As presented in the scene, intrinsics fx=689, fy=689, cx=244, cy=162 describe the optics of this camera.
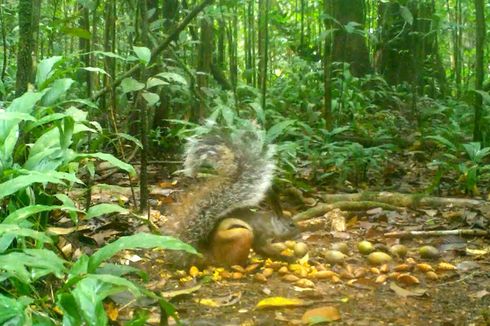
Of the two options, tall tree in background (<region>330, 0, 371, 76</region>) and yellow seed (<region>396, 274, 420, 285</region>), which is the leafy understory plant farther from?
tall tree in background (<region>330, 0, 371, 76</region>)

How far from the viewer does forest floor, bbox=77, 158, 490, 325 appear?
273 centimetres

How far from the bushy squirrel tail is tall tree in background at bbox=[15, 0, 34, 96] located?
2.96 ft

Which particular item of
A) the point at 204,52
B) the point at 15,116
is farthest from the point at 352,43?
the point at 15,116

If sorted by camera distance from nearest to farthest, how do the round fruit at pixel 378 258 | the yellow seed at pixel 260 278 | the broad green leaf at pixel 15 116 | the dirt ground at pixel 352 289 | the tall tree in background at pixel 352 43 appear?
the broad green leaf at pixel 15 116, the dirt ground at pixel 352 289, the yellow seed at pixel 260 278, the round fruit at pixel 378 258, the tall tree in background at pixel 352 43

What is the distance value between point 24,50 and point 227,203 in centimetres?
122

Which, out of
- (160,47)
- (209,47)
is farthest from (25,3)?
(209,47)

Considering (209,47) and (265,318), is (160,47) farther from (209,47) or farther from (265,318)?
(209,47)

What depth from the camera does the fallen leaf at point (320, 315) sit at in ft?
8.67

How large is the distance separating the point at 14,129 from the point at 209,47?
4.02 m

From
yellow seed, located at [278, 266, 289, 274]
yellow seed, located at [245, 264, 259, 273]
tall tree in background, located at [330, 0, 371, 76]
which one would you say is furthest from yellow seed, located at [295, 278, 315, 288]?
tall tree in background, located at [330, 0, 371, 76]

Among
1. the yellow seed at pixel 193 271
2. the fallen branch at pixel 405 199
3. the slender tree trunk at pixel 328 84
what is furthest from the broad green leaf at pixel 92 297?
the slender tree trunk at pixel 328 84

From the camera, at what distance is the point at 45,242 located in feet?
7.23

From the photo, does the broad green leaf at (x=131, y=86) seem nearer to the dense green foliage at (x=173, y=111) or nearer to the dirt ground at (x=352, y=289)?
the dense green foliage at (x=173, y=111)

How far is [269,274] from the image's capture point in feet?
10.8
